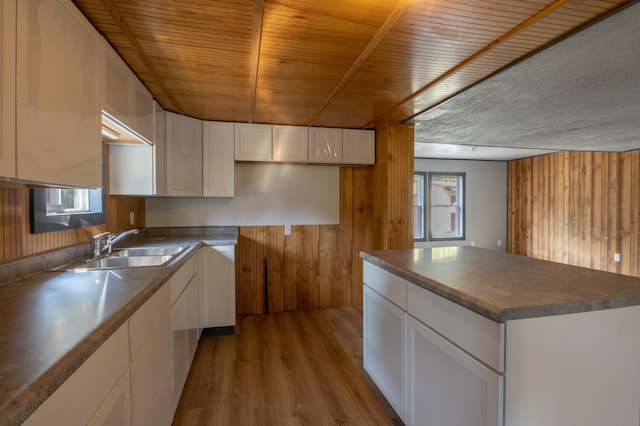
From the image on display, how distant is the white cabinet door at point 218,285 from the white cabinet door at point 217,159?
→ 0.65 m

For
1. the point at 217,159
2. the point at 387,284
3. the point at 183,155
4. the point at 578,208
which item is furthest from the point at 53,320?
the point at 578,208

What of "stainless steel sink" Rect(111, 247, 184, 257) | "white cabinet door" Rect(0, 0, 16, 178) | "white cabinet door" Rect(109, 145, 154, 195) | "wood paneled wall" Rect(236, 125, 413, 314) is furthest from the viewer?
Answer: "wood paneled wall" Rect(236, 125, 413, 314)

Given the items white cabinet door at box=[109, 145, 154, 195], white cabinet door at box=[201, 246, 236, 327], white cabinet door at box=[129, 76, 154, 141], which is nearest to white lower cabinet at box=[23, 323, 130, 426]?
white cabinet door at box=[129, 76, 154, 141]

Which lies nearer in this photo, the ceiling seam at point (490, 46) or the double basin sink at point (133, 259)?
the ceiling seam at point (490, 46)

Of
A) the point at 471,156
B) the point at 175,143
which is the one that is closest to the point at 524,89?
the point at 175,143

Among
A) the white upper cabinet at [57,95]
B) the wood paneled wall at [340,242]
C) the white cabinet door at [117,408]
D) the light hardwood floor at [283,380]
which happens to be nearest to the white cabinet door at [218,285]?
the light hardwood floor at [283,380]

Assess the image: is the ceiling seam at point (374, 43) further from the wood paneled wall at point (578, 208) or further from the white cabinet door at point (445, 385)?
the wood paneled wall at point (578, 208)

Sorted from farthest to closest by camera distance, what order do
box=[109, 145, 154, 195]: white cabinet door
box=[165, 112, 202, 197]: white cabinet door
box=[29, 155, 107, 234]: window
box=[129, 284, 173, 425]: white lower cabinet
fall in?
box=[165, 112, 202, 197]: white cabinet door, box=[109, 145, 154, 195]: white cabinet door, box=[29, 155, 107, 234]: window, box=[129, 284, 173, 425]: white lower cabinet

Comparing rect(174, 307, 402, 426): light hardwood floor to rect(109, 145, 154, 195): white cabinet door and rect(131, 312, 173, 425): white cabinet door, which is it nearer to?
rect(131, 312, 173, 425): white cabinet door

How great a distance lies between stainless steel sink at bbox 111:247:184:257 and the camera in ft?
7.57

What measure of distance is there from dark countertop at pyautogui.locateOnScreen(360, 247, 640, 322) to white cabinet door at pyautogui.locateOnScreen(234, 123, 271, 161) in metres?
1.91

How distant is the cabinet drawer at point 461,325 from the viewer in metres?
1.10

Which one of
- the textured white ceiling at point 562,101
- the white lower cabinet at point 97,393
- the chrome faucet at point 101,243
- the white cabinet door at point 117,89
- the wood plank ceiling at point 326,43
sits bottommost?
the white lower cabinet at point 97,393

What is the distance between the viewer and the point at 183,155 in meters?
2.96
